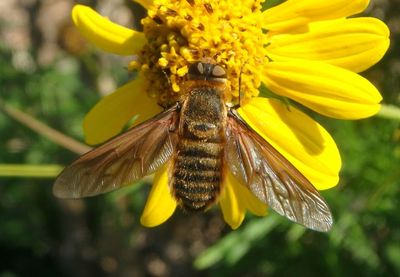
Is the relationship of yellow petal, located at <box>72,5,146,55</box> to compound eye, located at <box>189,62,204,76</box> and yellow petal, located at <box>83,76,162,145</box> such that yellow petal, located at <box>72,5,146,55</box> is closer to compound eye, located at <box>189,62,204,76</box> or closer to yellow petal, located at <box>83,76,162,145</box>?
yellow petal, located at <box>83,76,162,145</box>

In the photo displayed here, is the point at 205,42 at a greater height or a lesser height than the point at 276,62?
greater

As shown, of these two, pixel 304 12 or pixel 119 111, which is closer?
pixel 304 12

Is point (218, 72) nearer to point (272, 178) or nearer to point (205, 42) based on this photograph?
point (205, 42)

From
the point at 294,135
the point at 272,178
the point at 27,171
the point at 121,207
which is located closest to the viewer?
the point at 272,178

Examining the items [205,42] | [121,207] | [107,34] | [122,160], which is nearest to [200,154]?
[122,160]

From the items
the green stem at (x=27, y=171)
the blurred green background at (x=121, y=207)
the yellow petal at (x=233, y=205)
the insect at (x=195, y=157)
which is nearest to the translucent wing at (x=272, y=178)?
the insect at (x=195, y=157)

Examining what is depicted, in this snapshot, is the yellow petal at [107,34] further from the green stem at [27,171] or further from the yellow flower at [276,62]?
the green stem at [27,171]

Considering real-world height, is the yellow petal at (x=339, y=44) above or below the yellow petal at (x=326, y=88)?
above
